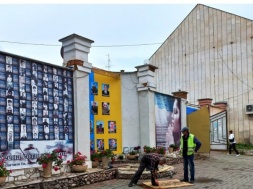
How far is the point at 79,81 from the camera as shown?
30.7 feet

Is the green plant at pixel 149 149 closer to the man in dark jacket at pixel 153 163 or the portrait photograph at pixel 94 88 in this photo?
Result: the portrait photograph at pixel 94 88

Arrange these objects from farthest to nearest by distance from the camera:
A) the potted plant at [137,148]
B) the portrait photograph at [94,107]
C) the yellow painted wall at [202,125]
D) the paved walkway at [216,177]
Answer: the yellow painted wall at [202,125], the potted plant at [137,148], the portrait photograph at [94,107], the paved walkway at [216,177]

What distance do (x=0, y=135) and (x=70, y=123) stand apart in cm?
237

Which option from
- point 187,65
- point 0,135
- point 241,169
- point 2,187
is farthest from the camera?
point 187,65

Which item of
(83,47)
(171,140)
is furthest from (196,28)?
(83,47)

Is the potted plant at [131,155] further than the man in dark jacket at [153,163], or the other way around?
the potted plant at [131,155]

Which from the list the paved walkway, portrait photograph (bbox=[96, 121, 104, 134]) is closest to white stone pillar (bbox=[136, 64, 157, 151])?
the paved walkway

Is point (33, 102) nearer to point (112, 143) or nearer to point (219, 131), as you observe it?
point (112, 143)

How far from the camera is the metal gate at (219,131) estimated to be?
17938mm

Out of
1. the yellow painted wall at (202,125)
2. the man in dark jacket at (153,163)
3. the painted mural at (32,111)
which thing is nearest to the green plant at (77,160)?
the painted mural at (32,111)

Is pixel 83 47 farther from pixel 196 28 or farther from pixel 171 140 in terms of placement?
pixel 196 28

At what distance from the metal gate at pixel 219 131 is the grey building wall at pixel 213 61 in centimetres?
252

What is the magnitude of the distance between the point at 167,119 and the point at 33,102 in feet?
25.9

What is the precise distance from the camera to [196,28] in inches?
893
